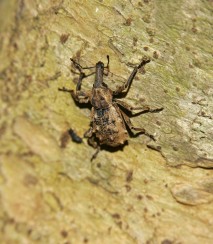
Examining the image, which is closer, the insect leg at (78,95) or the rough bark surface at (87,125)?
the rough bark surface at (87,125)

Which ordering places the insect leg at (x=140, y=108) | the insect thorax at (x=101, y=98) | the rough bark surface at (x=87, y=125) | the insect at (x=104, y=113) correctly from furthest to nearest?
1. the insect thorax at (x=101, y=98)
2. the insect at (x=104, y=113)
3. the insect leg at (x=140, y=108)
4. the rough bark surface at (x=87, y=125)

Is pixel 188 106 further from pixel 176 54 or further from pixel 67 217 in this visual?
pixel 67 217

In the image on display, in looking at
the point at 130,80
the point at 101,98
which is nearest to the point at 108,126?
the point at 101,98

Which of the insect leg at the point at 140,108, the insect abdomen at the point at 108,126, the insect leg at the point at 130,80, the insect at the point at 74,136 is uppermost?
the insect leg at the point at 130,80

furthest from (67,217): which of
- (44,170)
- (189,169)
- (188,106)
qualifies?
(188,106)

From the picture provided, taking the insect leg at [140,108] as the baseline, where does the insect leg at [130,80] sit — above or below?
above

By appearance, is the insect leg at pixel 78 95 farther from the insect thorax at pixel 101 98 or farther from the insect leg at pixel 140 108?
the insect leg at pixel 140 108

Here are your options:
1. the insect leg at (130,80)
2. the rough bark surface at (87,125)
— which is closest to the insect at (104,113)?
the insect leg at (130,80)

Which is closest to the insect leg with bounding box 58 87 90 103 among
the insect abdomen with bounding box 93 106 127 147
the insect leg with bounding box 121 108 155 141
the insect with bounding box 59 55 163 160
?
the insect with bounding box 59 55 163 160
